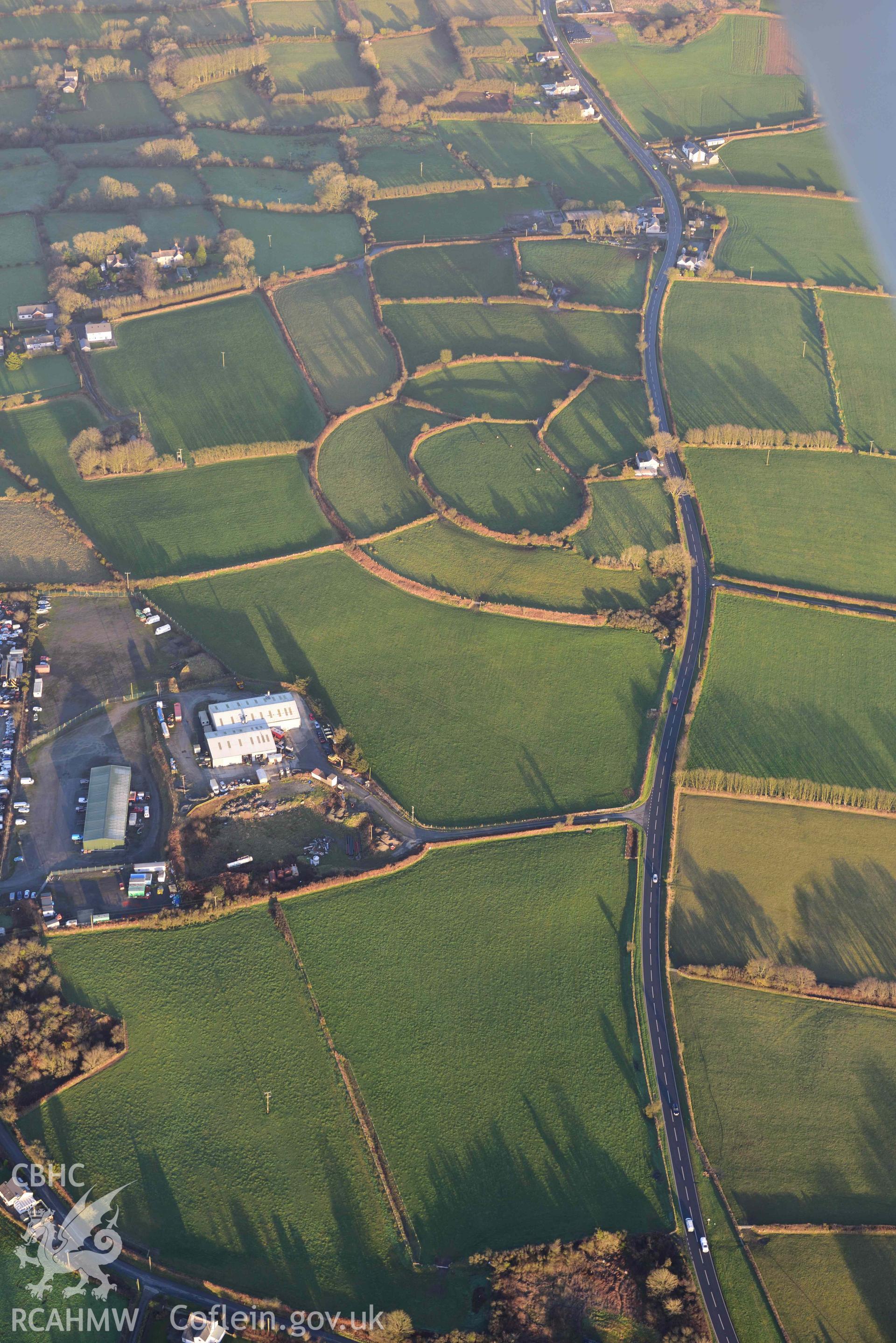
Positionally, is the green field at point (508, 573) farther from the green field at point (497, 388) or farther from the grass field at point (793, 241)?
the grass field at point (793, 241)

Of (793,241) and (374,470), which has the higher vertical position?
(793,241)

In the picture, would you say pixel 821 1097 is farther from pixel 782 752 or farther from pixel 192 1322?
pixel 192 1322

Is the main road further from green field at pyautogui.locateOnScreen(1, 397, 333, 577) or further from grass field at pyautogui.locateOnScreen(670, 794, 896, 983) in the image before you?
green field at pyautogui.locateOnScreen(1, 397, 333, 577)

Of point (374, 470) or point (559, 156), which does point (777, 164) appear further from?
point (374, 470)

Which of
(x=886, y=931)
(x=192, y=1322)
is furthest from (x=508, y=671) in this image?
(x=192, y=1322)

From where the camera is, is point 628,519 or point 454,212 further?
point 454,212

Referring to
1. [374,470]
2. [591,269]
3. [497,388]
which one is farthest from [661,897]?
[591,269]

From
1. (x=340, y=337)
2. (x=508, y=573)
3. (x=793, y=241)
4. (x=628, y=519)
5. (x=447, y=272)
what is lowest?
(x=508, y=573)
